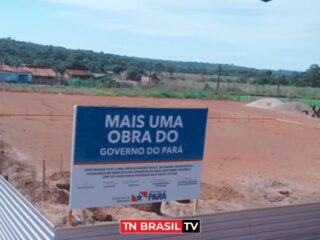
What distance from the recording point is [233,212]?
21.5ft

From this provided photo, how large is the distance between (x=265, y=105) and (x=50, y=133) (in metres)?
42.0

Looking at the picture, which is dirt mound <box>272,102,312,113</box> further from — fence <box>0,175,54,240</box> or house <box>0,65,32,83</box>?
fence <box>0,175,54,240</box>

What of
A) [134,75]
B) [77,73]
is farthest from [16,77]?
[134,75]

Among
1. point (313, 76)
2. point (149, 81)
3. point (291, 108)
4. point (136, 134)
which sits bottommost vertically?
point (291, 108)

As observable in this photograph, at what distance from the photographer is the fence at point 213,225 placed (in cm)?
564

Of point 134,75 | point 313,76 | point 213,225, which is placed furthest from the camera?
point 313,76

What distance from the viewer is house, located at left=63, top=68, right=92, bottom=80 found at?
383 ft

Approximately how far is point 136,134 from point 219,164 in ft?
47.8

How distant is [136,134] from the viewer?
6848mm

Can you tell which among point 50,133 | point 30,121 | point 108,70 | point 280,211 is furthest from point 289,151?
point 108,70

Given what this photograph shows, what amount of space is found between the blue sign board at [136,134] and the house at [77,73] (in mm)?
109340
